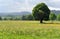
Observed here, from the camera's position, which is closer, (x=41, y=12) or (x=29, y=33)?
(x=29, y=33)

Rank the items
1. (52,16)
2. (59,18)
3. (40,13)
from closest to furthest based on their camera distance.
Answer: (40,13), (52,16), (59,18)

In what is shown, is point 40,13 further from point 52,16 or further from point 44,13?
point 52,16

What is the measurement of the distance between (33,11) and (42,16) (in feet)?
13.7

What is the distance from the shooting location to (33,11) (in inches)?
3007

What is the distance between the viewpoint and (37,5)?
258ft

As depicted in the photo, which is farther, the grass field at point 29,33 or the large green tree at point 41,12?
the large green tree at point 41,12

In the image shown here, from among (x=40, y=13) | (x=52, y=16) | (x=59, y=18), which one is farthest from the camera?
(x=59, y=18)

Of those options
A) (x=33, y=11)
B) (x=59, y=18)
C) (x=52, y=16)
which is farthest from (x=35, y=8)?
(x=59, y=18)

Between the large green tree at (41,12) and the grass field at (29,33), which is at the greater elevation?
the large green tree at (41,12)

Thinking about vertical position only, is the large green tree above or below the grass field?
above

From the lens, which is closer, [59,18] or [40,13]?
[40,13]

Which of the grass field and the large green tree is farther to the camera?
the large green tree

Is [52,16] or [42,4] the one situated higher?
[42,4]

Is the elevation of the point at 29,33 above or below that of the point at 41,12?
below
